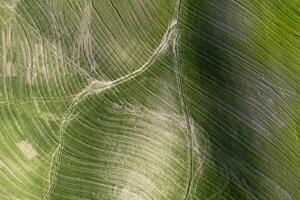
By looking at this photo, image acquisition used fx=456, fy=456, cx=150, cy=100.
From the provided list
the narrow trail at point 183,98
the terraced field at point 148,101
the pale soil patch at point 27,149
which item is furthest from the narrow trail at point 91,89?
the pale soil patch at point 27,149

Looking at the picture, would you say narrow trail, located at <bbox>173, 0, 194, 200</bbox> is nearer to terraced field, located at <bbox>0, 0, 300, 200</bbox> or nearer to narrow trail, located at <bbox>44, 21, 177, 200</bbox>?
terraced field, located at <bbox>0, 0, 300, 200</bbox>

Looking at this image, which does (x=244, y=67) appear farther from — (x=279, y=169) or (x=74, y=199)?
(x=74, y=199)

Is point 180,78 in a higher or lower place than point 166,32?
lower

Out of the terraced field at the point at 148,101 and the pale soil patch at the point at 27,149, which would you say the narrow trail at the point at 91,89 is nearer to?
the terraced field at the point at 148,101

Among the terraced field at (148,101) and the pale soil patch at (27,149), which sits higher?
the terraced field at (148,101)

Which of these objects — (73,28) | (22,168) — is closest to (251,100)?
(73,28)

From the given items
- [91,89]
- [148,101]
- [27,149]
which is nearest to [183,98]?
[148,101]
